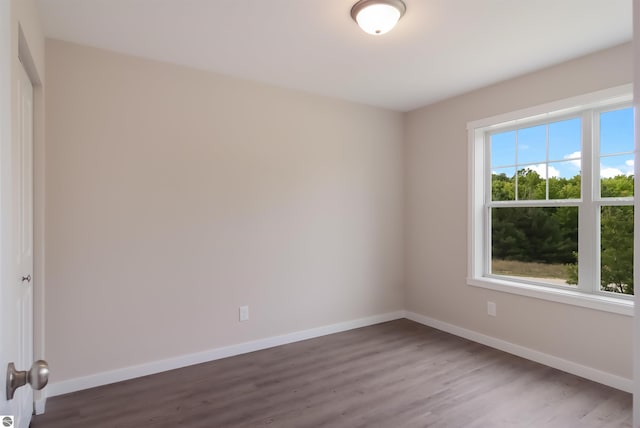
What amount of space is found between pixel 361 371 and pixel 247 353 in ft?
3.55

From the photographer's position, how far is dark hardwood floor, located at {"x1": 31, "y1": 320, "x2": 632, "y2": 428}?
7.43ft

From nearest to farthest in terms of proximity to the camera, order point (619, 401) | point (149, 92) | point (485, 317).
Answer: point (619, 401) < point (149, 92) < point (485, 317)

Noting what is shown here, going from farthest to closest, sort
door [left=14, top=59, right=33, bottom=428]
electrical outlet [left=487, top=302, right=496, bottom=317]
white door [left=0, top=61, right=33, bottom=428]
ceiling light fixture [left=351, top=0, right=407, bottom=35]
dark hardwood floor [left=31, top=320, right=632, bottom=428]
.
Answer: electrical outlet [left=487, top=302, right=496, bottom=317] < dark hardwood floor [left=31, top=320, right=632, bottom=428] < ceiling light fixture [left=351, top=0, right=407, bottom=35] < door [left=14, top=59, right=33, bottom=428] < white door [left=0, top=61, right=33, bottom=428]

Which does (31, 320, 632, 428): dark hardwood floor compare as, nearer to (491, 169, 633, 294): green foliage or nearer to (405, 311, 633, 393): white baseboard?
(405, 311, 633, 393): white baseboard

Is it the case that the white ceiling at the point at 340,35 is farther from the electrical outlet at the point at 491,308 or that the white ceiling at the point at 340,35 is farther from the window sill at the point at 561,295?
the electrical outlet at the point at 491,308

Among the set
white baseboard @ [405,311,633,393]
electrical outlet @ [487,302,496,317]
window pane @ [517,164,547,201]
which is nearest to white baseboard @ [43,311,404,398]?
white baseboard @ [405,311,633,393]

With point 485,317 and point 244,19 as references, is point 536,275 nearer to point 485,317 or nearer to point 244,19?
point 485,317

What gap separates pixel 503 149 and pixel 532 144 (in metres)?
0.28

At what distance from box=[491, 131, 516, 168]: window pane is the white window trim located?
0.10 metres

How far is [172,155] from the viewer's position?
2996 millimetres

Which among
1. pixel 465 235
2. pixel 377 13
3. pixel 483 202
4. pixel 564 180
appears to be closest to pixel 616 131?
pixel 564 180

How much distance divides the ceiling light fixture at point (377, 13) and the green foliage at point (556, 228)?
2135 millimetres

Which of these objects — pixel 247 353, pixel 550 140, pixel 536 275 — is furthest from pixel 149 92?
pixel 536 275

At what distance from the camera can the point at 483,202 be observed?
3.76 meters
